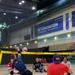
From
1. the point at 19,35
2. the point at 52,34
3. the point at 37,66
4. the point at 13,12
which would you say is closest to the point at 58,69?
the point at 37,66

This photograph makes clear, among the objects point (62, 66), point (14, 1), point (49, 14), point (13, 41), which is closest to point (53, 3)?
point (49, 14)

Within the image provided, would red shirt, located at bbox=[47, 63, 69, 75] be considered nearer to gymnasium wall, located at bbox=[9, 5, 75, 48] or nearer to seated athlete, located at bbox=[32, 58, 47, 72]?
seated athlete, located at bbox=[32, 58, 47, 72]

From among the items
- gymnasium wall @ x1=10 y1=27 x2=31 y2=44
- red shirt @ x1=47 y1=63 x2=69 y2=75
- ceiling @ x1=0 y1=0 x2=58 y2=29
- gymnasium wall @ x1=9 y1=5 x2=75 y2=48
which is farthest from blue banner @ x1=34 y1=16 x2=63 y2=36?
red shirt @ x1=47 y1=63 x2=69 y2=75

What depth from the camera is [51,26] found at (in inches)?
1096

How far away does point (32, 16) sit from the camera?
2369 cm

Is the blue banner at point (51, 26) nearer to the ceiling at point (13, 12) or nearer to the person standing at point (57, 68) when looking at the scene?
the ceiling at point (13, 12)

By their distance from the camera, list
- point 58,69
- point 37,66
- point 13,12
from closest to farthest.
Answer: point 58,69 → point 37,66 → point 13,12

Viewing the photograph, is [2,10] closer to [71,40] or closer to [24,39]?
[24,39]

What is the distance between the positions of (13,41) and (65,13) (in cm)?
765

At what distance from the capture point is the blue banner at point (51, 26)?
26125 mm

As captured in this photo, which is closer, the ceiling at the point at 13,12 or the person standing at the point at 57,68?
the person standing at the point at 57,68

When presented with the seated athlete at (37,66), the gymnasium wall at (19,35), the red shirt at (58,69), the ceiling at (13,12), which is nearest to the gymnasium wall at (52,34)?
the gymnasium wall at (19,35)

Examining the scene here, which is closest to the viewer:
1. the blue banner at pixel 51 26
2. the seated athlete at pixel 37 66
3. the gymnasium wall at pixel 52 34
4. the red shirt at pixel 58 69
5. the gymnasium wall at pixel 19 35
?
the red shirt at pixel 58 69

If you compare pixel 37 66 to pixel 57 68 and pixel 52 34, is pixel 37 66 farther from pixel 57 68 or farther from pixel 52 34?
pixel 52 34
